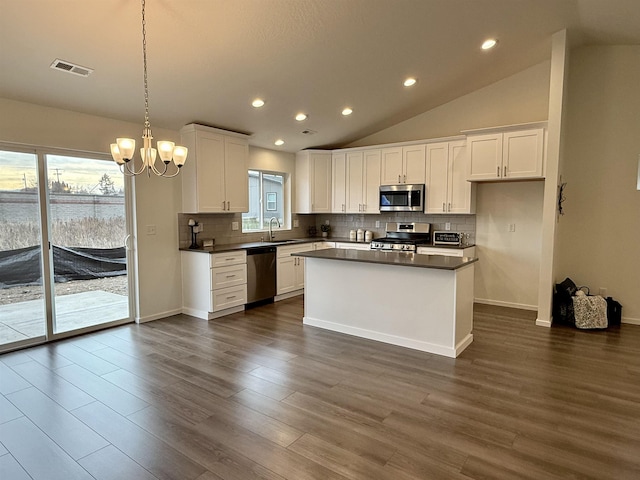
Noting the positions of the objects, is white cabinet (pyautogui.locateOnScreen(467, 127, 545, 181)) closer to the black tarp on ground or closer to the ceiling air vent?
the ceiling air vent

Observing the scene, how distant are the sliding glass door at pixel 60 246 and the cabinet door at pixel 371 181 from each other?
3.59 meters

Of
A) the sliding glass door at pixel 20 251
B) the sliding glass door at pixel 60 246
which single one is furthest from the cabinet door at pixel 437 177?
the sliding glass door at pixel 20 251

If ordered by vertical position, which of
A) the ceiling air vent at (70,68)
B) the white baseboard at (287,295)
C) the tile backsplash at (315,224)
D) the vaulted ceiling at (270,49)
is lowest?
the white baseboard at (287,295)

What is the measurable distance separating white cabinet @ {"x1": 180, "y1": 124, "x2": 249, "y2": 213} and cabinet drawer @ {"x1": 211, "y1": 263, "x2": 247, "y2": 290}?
2.64 feet

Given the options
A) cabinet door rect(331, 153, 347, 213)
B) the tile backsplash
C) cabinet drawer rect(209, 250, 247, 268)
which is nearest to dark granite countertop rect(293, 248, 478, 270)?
cabinet drawer rect(209, 250, 247, 268)

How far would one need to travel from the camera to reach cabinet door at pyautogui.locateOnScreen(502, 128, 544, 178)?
466 centimetres

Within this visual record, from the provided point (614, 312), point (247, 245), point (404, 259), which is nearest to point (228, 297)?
point (247, 245)

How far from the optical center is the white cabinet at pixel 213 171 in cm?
491

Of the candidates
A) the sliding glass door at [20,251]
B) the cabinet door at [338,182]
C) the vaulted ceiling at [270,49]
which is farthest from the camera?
the cabinet door at [338,182]

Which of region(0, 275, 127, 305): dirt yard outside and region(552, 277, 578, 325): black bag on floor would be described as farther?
region(552, 277, 578, 325): black bag on floor

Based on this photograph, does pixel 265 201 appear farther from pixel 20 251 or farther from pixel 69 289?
pixel 20 251

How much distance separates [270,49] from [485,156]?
3.13 m

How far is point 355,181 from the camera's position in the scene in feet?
21.2

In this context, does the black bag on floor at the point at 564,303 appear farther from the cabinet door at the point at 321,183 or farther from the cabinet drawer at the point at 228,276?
the cabinet drawer at the point at 228,276
